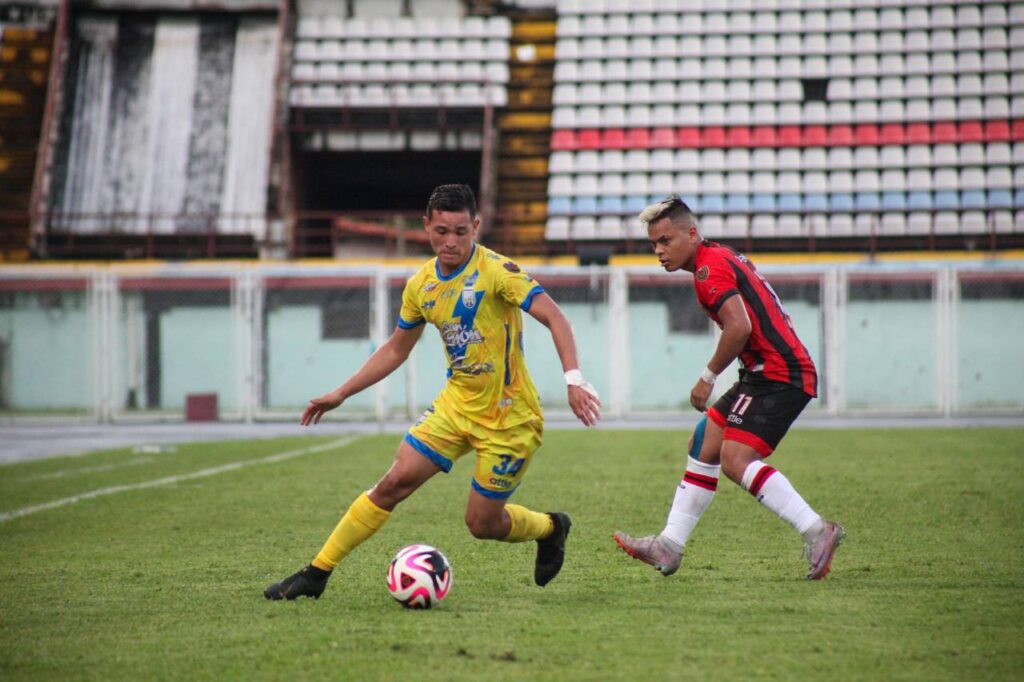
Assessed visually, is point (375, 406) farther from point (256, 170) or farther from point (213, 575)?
point (213, 575)

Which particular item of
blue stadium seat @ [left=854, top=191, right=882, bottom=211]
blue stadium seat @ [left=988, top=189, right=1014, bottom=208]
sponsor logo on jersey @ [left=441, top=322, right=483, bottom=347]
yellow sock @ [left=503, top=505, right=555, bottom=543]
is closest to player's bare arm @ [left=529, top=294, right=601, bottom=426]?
sponsor logo on jersey @ [left=441, top=322, right=483, bottom=347]

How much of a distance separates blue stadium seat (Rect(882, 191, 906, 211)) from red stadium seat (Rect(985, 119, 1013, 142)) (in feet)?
7.59

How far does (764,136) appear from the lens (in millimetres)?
25234

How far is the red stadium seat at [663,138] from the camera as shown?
25.3m

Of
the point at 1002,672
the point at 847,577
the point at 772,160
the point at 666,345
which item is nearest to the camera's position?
the point at 1002,672

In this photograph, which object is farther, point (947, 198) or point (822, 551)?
point (947, 198)

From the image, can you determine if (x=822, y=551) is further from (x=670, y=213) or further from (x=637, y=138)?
(x=637, y=138)

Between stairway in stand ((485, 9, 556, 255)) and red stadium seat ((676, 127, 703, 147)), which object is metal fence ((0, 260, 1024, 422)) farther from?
red stadium seat ((676, 127, 703, 147))

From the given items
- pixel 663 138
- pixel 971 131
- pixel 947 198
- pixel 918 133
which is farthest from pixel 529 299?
pixel 971 131

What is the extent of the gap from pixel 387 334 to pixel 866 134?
10.5m

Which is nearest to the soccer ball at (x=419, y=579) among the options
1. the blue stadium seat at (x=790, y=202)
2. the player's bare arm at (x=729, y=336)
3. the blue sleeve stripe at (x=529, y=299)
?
the blue sleeve stripe at (x=529, y=299)

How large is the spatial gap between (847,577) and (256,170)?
2050 centimetres

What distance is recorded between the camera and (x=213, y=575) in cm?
673

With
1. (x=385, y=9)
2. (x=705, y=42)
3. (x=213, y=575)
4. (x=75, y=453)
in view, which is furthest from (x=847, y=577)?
(x=385, y=9)
